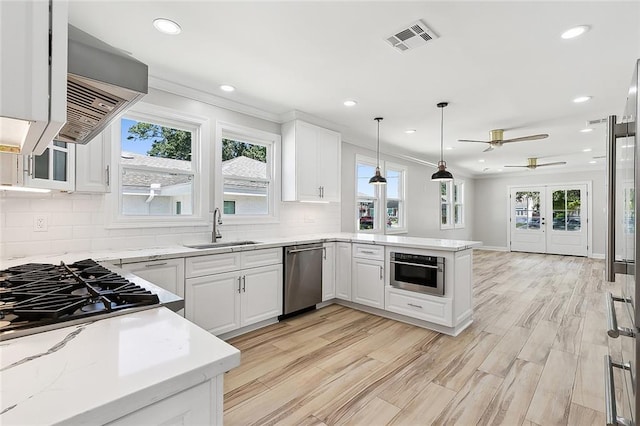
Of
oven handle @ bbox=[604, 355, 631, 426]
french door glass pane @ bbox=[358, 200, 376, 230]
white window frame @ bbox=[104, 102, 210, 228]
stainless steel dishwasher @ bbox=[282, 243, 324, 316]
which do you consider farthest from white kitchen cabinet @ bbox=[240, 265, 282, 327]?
→ oven handle @ bbox=[604, 355, 631, 426]

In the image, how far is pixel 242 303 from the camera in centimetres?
314

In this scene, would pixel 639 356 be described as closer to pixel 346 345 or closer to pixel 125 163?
pixel 346 345

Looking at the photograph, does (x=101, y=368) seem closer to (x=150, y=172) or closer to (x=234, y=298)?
(x=234, y=298)

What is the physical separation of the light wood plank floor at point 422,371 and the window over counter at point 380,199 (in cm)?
223

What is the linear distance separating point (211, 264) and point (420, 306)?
226cm

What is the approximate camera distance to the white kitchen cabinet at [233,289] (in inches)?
109

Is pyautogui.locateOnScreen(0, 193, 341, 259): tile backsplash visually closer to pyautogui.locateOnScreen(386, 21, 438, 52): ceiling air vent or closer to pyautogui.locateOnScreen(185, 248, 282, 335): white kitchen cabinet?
pyautogui.locateOnScreen(185, 248, 282, 335): white kitchen cabinet

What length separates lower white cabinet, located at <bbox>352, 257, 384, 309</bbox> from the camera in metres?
3.77

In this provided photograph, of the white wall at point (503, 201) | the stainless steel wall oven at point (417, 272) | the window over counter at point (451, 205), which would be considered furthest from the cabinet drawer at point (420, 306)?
the white wall at point (503, 201)

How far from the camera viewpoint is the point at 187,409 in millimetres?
740

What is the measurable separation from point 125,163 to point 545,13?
11.8 ft

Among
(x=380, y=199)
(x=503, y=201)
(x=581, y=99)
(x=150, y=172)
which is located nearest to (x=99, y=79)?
(x=150, y=172)

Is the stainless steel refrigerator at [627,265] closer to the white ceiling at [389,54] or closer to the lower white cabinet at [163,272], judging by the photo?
the white ceiling at [389,54]

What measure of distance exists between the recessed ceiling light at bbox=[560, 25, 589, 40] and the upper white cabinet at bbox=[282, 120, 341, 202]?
2.77m
